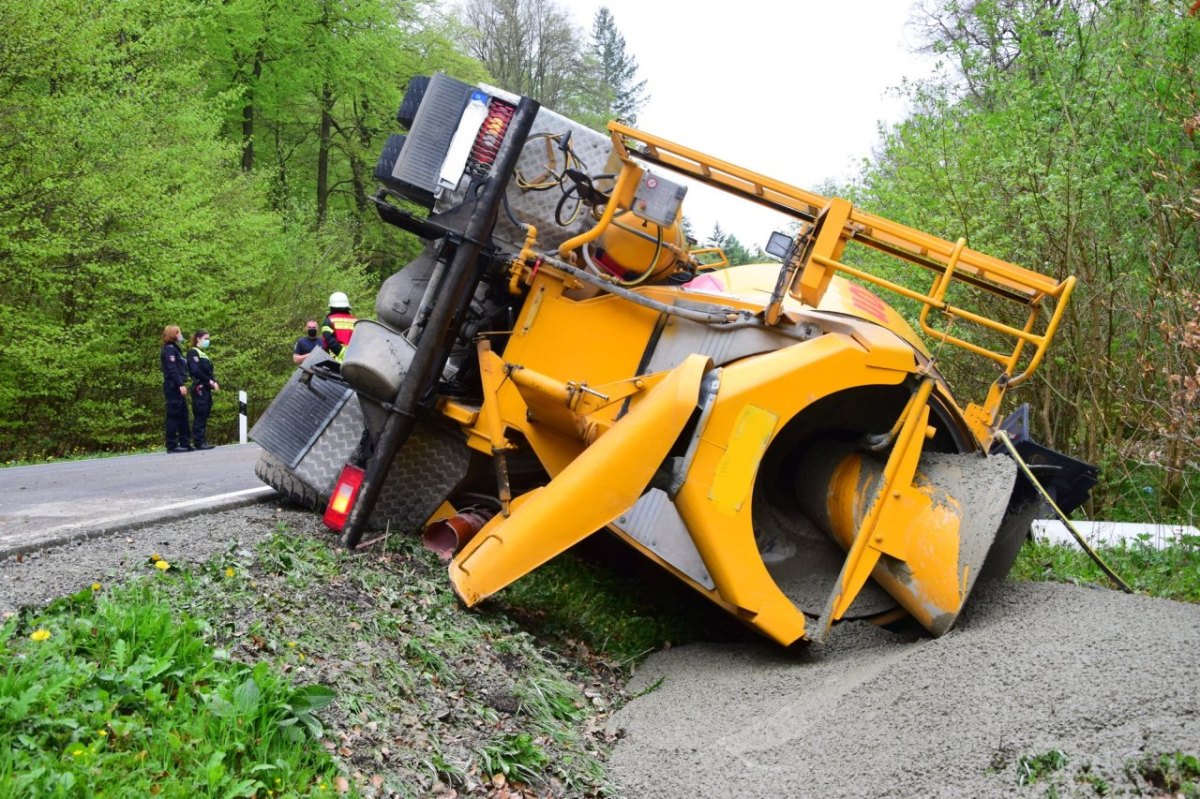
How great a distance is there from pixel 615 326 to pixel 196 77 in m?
15.0

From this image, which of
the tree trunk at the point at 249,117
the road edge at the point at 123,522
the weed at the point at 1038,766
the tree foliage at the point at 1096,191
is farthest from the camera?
the tree trunk at the point at 249,117

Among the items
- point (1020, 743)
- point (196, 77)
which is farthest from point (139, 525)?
point (196, 77)

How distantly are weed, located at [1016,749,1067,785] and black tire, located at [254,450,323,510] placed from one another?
404 centimetres

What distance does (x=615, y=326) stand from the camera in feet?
18.1

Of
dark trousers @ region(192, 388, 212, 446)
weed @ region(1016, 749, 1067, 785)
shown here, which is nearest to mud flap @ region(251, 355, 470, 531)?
weed @ region(1016, 749, 1067, 785)

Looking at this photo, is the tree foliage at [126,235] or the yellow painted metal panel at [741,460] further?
the tree foliage at [126,235]

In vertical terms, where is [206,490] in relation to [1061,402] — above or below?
below

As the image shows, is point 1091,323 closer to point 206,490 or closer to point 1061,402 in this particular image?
point 1061,402

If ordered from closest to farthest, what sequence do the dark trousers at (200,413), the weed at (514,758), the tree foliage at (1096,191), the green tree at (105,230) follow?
the weed at (514,758), the tree foliage at (1096,191), the green tree at (105,230), the dark trousers at (200,413)

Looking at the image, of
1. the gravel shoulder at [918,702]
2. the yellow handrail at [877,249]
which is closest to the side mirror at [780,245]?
the yellow handrail at [877,249]

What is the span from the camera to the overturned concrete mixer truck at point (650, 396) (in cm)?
454

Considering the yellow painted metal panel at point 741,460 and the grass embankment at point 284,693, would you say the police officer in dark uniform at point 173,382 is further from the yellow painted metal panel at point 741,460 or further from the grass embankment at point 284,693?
the yellow painted metal panel at point 741,460

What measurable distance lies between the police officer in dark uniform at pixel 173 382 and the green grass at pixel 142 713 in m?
10.1

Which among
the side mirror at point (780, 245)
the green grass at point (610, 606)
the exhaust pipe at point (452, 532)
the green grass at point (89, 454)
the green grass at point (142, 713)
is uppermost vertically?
the side mirror at point (780, 245)
